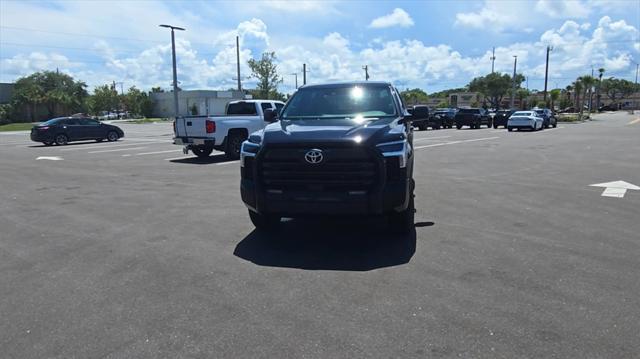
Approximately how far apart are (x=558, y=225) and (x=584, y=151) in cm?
1277

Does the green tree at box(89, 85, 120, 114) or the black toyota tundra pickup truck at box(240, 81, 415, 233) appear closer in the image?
the black toyota tundra pickup truck at box(240, 81, 415, 233)

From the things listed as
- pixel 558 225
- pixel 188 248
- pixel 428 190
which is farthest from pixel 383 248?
pixel 428 190

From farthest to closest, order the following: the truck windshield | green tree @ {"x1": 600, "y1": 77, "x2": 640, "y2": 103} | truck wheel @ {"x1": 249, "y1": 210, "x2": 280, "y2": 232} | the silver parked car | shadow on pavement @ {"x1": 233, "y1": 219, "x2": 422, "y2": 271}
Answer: green tree @ {"x1": 600, "y1": 77, "x2": 640, "y2": 103} < the silver parked car < the truck windshield < truck wheel @ {"x1": 249, "y1": 210, "x2": 280, "y2": 232} < shadow on pavement @ {"x1": 233, "y1": 219, "x2": 422, "y2": 271}

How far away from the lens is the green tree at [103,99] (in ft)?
317

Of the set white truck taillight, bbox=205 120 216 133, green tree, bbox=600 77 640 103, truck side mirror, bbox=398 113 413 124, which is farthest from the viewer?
green tree, bbox=600 77 640 103

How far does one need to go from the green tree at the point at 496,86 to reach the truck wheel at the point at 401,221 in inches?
4319

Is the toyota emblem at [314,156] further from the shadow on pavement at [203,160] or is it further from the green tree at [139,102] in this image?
the green tree at [139,102]

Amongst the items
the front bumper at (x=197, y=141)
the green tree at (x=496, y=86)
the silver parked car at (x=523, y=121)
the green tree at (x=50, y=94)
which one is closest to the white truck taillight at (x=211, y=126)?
the front bumper at (x=197, y=141)

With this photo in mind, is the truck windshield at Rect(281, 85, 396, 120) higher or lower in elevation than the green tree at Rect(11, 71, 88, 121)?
lower

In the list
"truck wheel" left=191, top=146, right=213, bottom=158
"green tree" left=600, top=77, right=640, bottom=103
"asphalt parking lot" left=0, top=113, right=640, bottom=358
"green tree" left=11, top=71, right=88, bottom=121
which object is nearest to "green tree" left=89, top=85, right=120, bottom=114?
"green tree" left=11, top=71, right=88, bottom=121

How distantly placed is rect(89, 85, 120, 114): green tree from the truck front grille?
99.5 meters

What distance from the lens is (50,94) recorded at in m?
74.1

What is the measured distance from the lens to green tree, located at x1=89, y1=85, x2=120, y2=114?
9675cm

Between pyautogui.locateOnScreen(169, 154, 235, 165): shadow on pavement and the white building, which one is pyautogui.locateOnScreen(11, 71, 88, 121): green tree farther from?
pyautogui.locateOnScreen(169, 154, 235, 165): shadow on pavement
